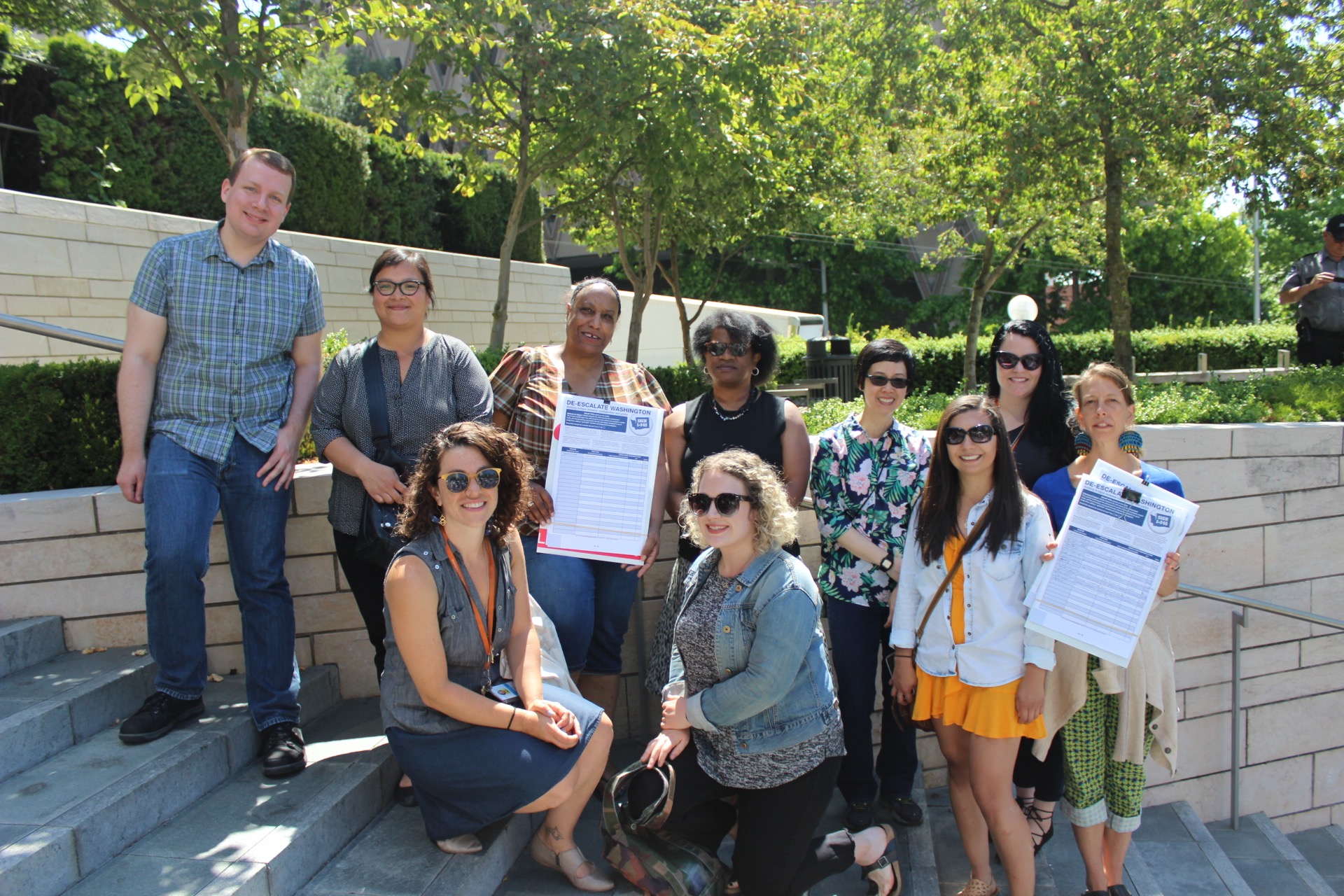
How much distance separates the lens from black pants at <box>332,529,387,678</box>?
349cm

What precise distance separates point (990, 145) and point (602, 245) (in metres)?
7.62

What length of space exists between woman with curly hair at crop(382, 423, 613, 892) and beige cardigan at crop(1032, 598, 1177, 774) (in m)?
1.69

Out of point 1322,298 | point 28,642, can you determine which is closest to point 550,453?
point 28,642

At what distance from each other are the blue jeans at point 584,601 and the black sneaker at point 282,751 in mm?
1022

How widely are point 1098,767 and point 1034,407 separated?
4.71 ft

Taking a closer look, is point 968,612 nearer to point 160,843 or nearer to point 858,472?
point 858,472

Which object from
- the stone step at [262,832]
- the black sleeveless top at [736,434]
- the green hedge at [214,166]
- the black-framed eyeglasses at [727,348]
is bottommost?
the stone step at [262,832]

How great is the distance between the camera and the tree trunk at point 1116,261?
724cm

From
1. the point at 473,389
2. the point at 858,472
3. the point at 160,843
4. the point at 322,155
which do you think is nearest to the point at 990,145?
the point at 858,472

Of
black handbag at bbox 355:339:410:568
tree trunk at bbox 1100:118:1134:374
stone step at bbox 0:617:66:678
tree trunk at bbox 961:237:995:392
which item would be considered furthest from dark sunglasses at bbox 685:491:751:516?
tree trunk at bbox 961:237:995:392

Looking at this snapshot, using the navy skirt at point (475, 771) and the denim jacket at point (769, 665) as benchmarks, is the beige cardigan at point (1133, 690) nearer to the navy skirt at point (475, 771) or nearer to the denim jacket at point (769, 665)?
the denim jacket at point (769, 665)

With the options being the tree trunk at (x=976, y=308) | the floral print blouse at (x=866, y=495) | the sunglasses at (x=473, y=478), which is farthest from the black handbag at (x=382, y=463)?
the tree trunk at (x=976, y=308)

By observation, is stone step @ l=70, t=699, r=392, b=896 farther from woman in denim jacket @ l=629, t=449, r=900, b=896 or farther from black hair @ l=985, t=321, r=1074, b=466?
black hair @ l=985, t=321, r=1074, b=466

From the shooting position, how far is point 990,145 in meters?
8.16
